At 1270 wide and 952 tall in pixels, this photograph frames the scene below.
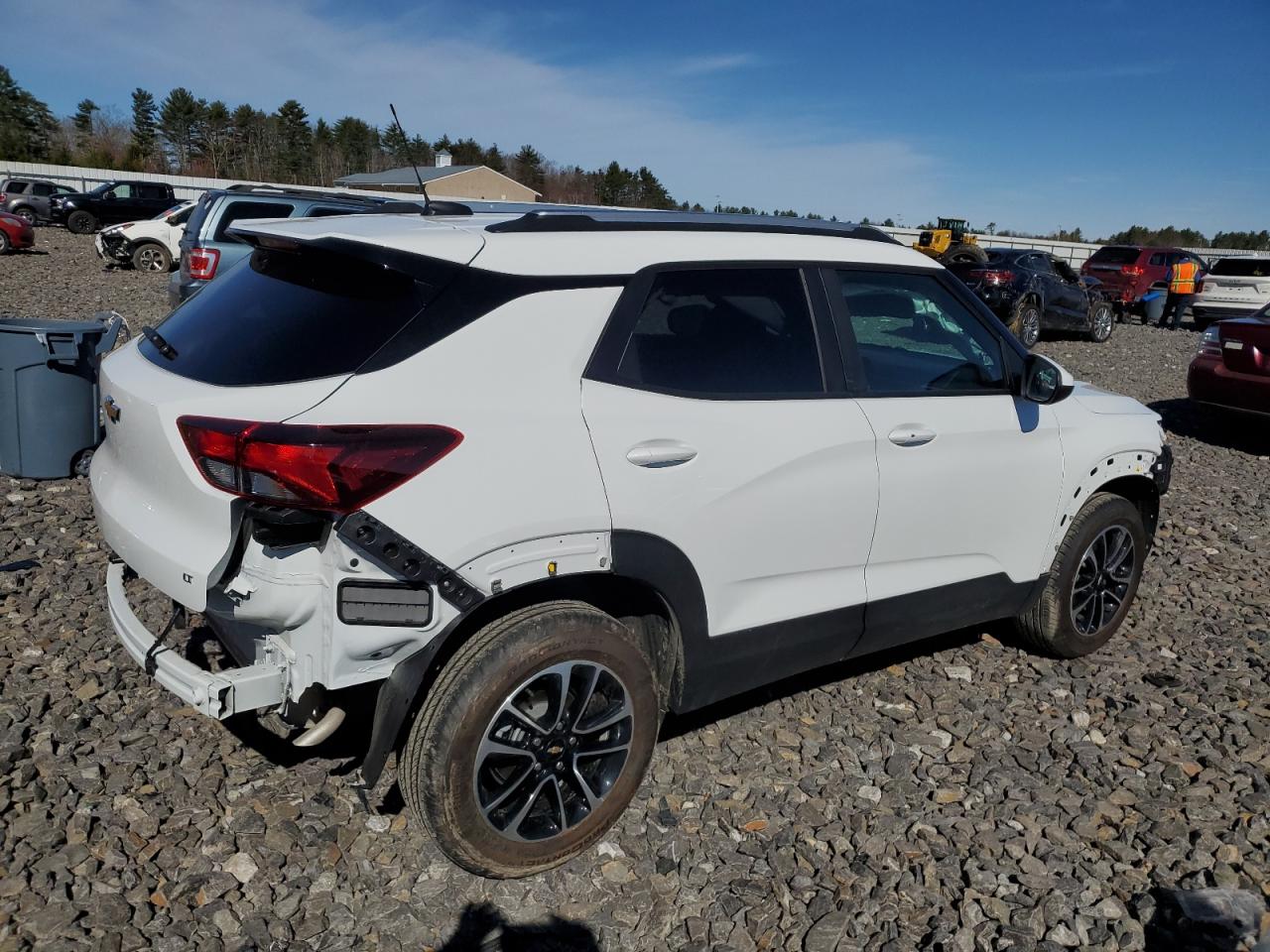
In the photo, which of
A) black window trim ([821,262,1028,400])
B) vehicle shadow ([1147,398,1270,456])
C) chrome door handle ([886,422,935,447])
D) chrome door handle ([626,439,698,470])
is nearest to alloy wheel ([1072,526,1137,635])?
black window trim ([821,262,1028,400])

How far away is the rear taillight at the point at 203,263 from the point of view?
10250 mm

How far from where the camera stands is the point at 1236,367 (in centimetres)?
925

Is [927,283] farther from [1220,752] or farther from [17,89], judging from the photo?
[17,89]

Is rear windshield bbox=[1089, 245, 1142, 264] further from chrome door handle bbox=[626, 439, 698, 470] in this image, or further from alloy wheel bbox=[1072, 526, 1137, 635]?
chrome door handle bbox=[626, 439, 698, 470]

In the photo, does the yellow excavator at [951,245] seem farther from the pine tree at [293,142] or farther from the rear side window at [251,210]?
the pine tree at [293,142]

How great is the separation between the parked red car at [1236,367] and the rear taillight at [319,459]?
9.20 metres

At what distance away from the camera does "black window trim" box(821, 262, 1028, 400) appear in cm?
331

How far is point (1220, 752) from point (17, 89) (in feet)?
294

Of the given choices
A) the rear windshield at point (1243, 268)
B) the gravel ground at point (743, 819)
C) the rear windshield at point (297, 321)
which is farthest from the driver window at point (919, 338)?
the rear windshield at point (1243, 268)

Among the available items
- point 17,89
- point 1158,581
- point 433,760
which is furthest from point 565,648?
point 17,89

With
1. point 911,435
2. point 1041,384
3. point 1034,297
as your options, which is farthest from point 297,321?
point 1034,297

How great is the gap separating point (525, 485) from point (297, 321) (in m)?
0.79

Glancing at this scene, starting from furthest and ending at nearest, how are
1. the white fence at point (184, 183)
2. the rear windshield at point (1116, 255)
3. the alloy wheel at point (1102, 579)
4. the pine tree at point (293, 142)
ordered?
the pine tree at point (293, 142) < the white fence at point (184, 183) < the rear windshield at point (1116, 255) < the alloy wheel at point (1102, 579)

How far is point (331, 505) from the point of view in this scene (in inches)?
91.1
